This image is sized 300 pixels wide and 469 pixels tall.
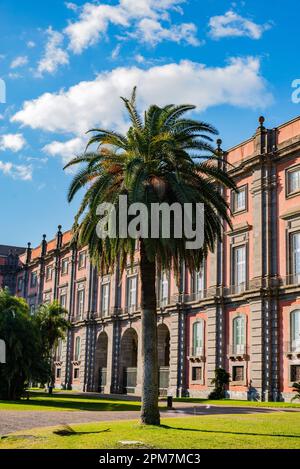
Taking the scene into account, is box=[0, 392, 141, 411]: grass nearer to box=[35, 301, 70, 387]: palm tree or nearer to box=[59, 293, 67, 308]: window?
box=[35, 301, 70, 387]: palm tree

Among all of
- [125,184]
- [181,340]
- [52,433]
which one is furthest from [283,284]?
[52,433]

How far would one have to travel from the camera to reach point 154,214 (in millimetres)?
20719

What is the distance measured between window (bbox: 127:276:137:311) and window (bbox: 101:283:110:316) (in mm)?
4064

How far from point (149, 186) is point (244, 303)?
78.5ft

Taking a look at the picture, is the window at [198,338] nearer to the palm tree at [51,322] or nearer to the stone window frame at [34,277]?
the palm tree at [51,322]

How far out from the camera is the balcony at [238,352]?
42.4 metres

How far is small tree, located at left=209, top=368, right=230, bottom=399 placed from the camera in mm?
43312

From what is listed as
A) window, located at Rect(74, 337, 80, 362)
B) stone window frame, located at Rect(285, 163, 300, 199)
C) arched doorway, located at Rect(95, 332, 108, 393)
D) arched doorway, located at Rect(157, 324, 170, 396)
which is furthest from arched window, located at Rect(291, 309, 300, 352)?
window, located at Rect(74, 337, 80, 362)

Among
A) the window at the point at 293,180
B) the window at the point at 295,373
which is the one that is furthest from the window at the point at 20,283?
Answer: the window at the point at 295,373

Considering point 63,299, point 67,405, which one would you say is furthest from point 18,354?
point 63,299

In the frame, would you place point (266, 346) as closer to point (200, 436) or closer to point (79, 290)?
point (200, 436)

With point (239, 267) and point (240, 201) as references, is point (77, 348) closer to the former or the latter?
point (239, 267)

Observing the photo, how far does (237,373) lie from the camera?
4322 centimetres
